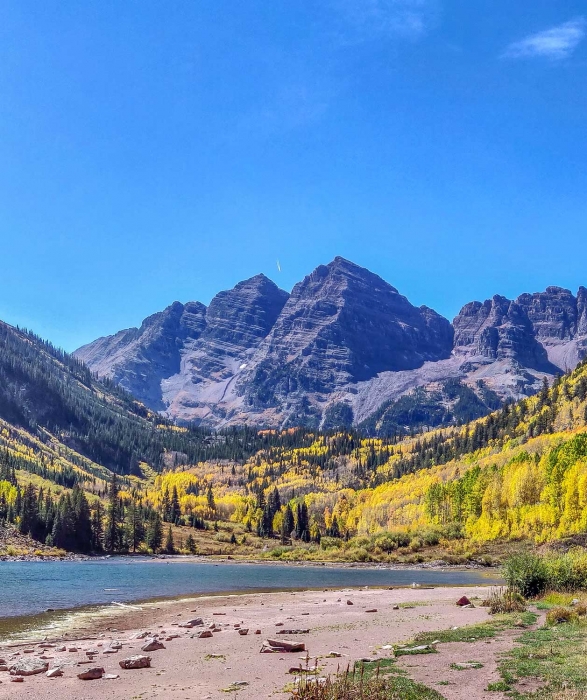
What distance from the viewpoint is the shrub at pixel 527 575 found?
42.4 meters

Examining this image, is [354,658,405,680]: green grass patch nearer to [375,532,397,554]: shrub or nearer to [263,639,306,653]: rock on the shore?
[263,639,306,653]: rock on the shore

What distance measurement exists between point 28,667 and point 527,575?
33.2 meters

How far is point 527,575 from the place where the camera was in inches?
1673

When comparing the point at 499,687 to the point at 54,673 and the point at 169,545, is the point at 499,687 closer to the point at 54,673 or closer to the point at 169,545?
the point at 54,673

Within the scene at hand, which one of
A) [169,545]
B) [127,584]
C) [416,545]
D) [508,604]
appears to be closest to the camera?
[508,604]

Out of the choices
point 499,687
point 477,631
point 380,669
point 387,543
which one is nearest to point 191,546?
point 387,543

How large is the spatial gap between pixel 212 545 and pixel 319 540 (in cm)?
3311

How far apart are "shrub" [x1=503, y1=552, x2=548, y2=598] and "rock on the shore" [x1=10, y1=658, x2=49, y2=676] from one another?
3215 centimetres

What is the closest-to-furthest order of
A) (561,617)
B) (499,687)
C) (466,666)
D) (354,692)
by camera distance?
(354,692) → (499,687) → (466,666) → (561,617)

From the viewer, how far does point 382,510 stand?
198750 millimetres

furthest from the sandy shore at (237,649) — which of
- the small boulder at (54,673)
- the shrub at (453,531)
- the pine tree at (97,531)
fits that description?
the pine tree at (97,531)

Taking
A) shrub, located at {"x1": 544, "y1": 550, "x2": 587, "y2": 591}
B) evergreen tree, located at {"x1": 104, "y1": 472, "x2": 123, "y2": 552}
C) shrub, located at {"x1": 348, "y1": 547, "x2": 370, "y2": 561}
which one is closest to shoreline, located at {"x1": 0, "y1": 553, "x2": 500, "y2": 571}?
shrub, located at {"x1": 348, "y1": 547, "x2": 370, "y2": 561}

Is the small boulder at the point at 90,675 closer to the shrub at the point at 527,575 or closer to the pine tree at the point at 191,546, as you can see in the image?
the shrub at the point at 527,575

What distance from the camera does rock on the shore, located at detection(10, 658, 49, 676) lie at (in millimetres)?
23750
